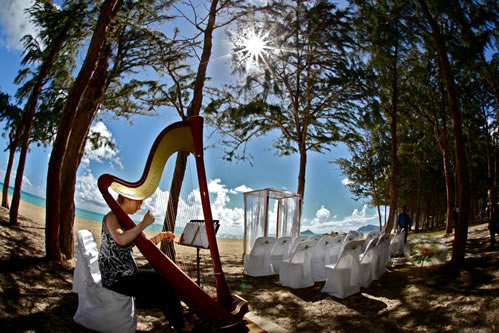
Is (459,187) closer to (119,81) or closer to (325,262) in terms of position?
(325,262)

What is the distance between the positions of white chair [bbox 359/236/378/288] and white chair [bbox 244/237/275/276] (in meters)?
2.02

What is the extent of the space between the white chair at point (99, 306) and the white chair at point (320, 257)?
12.4ft

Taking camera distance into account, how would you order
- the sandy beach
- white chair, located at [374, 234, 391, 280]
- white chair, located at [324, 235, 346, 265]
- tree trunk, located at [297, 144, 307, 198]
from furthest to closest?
tree trunk, located at [297, 144, 307, 198] < white chair, located at [324, 235, 346, 265] < white chair, located at [374, 234, 391, 280] < the sandy beach

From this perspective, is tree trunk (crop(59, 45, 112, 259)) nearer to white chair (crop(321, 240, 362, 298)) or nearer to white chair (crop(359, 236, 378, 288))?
white chair (crop(321, 240, 362, 298))

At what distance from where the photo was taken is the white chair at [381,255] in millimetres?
5185

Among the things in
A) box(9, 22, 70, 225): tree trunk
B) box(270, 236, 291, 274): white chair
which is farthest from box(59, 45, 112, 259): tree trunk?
box(270, 236, 291, 274): white chair

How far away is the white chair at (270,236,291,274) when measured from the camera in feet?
20.7

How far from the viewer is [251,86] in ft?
32.1

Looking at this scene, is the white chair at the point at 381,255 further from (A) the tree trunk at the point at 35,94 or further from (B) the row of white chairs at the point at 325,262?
(A) the tree trunk at the point at 35,94

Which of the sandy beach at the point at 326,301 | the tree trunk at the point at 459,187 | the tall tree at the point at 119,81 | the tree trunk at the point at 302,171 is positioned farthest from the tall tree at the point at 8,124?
the tree trunk at the point at 459,187

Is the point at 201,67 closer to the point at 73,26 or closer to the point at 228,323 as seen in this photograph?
the point at 73,26

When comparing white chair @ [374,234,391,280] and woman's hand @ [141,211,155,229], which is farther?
white chair @ [374,234,391,280]

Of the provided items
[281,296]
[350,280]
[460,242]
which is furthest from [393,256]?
[281,296]

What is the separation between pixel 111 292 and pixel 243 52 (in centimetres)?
829
